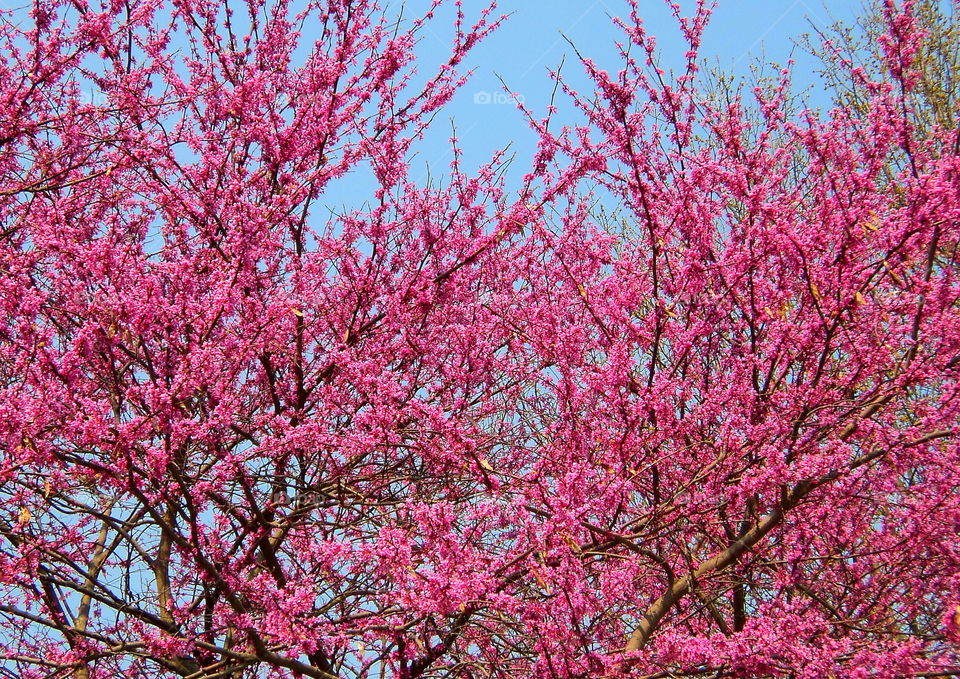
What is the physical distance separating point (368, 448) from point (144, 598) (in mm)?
1712

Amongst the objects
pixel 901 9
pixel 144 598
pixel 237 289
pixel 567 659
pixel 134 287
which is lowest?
pixel 567 659

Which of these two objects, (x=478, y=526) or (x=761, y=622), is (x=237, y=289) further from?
(x=761, y=622)

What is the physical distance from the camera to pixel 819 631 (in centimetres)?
467

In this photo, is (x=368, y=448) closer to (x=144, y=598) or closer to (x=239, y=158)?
(x=144, y=598)

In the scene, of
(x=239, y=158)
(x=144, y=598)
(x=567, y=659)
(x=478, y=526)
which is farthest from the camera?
(x=239, y=158)

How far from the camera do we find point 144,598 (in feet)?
16.6

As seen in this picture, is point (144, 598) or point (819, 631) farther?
point (144, 598)

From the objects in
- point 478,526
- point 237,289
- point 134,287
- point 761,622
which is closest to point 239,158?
point 237,289

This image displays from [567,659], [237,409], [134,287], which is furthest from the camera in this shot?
[237,409]

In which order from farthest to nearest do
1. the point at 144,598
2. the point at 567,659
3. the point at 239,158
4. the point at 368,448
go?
the point at 239,158
the point at 144,598
the point at 368,448
the point at 567,659

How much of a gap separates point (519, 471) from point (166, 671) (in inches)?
99.1

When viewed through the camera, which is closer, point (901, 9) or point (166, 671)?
point (166, 671)

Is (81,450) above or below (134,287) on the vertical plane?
below

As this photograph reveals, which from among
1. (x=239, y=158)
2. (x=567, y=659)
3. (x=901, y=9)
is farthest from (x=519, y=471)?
(x=901, y=9)
